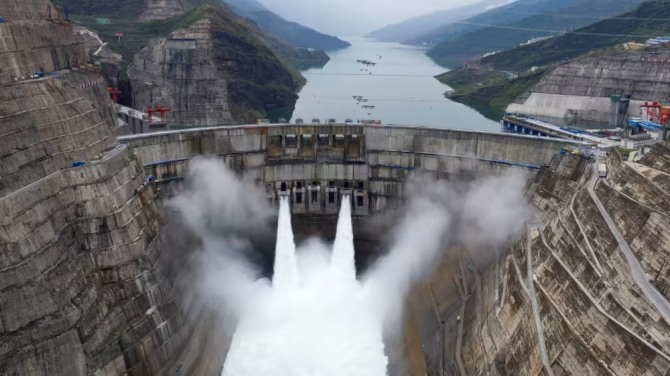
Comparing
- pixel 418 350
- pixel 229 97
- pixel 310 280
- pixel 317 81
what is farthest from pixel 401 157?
pixel 317 81

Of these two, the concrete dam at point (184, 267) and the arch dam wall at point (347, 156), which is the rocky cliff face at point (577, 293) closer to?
the concrete dam at point (184, 267)

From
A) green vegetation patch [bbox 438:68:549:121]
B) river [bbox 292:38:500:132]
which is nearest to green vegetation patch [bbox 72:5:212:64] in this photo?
river [bbox 292:38:500:132]

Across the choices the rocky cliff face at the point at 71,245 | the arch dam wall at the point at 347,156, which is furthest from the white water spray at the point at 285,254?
the rocky cliff face at the point at 71,245

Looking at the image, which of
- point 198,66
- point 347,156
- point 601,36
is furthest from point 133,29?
point 601,36

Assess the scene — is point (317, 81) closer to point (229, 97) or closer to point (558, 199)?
point (229, 97)

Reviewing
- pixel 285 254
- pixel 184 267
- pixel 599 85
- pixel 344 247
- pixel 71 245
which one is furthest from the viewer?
pixel 599 85

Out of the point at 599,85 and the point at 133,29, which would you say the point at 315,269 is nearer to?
the point at 599,85
